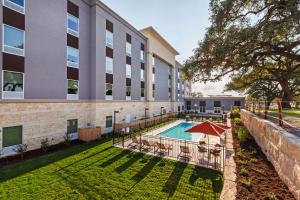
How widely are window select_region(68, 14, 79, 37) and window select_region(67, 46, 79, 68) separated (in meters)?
1.79

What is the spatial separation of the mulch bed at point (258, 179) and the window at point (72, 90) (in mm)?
16047

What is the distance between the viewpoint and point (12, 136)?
12.8 m

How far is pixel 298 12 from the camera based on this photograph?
1009 cm

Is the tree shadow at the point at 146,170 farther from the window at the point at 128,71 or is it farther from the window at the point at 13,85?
the window at the point at 128,71

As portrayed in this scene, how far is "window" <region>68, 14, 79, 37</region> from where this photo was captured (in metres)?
17.1

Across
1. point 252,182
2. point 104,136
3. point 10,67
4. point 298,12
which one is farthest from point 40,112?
point 298,12

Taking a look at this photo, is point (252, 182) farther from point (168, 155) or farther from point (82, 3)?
point (82, 3)

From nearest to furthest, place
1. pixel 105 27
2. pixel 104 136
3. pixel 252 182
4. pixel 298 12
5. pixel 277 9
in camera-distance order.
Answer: pixel 252 182 → pixel 298 12 → pixel 277 9 → pixel 104 136 → pixel 105 27

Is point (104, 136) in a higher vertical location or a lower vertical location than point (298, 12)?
lower

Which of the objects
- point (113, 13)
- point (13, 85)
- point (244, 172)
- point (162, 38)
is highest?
point (162, 38)

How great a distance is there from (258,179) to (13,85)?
17243 millimetres

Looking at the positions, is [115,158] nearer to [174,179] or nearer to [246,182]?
[174,179]

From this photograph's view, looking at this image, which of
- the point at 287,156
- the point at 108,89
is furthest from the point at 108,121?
the point at 287,156

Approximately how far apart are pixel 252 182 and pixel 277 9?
42.3ft
